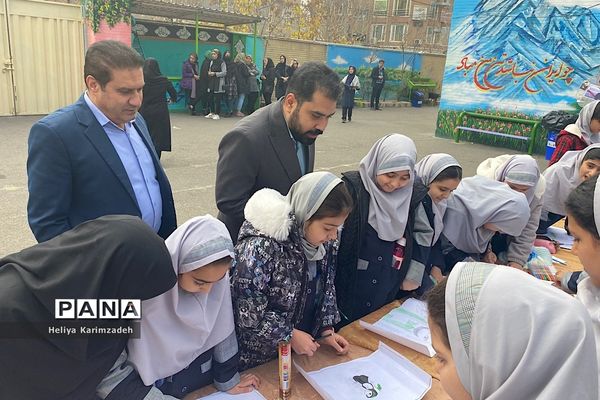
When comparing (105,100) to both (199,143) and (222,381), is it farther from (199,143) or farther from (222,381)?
(199,143)

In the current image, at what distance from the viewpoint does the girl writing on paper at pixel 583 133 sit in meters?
3.89

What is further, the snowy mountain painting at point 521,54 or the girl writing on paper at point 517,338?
the snowy mountain painting at point 521,54

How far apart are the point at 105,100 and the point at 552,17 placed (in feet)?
31.2

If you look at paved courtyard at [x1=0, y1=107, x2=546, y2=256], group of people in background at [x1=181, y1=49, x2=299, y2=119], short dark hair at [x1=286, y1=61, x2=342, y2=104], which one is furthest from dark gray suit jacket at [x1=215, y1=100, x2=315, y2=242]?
group of people in background at [x1=181, y1=49, x2=299, y2=119]

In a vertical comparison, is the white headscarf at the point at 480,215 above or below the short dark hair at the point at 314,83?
below

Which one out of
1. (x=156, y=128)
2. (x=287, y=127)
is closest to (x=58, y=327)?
(x=287, y=127)

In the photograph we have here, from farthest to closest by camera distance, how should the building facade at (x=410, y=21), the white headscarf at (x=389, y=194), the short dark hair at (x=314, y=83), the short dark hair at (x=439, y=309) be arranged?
the building facade at (x=410, y=21) → the white headscarf at (x=389, y=194) → the short dark hair at (x=314, y=83) → the short dark hair at (x=439, y=309)

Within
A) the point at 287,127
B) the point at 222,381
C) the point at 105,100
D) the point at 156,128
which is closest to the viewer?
the point at 222,381

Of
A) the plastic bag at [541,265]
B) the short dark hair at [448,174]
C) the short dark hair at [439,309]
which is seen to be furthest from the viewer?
the plastic bag at [541,265]

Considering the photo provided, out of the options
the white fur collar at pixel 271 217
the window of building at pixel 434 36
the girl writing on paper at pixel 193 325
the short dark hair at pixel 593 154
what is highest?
the window of building at pixel 434 36

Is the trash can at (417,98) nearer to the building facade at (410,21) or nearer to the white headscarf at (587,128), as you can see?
the white headscarf at (587,128)

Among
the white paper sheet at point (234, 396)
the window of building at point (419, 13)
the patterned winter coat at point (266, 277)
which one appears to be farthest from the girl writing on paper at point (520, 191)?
the window of building at point (419, 13)

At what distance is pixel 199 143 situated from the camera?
837cm

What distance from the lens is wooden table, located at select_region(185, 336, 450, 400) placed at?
1535mm
